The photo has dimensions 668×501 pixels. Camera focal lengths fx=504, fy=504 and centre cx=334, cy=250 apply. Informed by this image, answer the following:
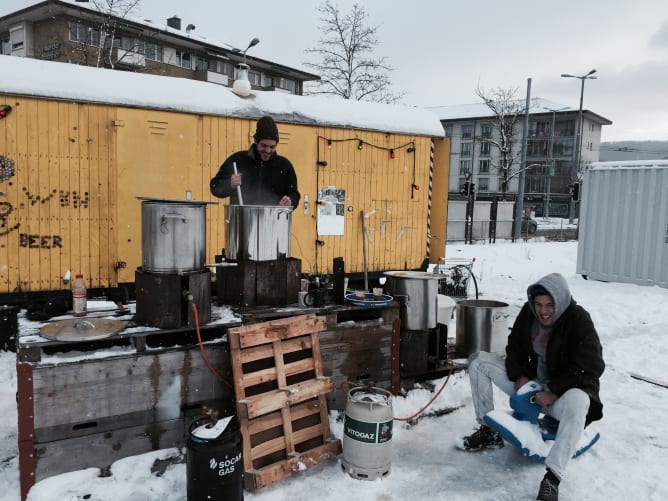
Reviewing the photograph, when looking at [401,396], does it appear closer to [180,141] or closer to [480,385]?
[480,385]

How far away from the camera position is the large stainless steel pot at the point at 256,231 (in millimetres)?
4285

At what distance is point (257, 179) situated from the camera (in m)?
5.30

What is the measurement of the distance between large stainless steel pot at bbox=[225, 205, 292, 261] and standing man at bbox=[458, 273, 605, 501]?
1.96 metres

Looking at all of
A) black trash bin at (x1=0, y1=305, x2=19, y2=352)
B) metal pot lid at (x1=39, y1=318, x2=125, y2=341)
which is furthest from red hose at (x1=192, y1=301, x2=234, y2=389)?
black trash bin at (x1=0, y1=305, x2=19, y2=352)

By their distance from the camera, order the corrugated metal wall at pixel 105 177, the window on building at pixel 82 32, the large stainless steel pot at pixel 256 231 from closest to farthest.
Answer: the large stainless steel pot at pixel 256 231 < the corrugated metal wall at pixel 105 177 < the window on building at pixel 82 32

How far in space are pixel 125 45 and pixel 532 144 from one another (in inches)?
1939

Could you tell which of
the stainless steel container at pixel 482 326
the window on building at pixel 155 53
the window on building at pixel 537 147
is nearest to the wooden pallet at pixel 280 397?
the stainless steel container at pixel 482 326

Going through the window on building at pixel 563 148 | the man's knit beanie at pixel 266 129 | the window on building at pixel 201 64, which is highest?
the window on building at pixel 201 64

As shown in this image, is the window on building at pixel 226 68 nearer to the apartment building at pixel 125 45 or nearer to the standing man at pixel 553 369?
the apartment building at pixel 125 45

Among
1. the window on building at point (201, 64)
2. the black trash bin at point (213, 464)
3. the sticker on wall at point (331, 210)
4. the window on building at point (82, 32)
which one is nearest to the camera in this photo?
the black trash bin at point (213, 464)

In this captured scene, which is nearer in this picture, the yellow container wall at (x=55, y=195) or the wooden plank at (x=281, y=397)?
the wooden plank at (x=281, y=397)

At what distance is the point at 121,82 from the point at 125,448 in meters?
4.76

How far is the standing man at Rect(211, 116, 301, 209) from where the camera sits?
5.14 meters

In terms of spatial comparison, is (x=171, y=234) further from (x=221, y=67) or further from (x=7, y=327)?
(x=221, y=67)
